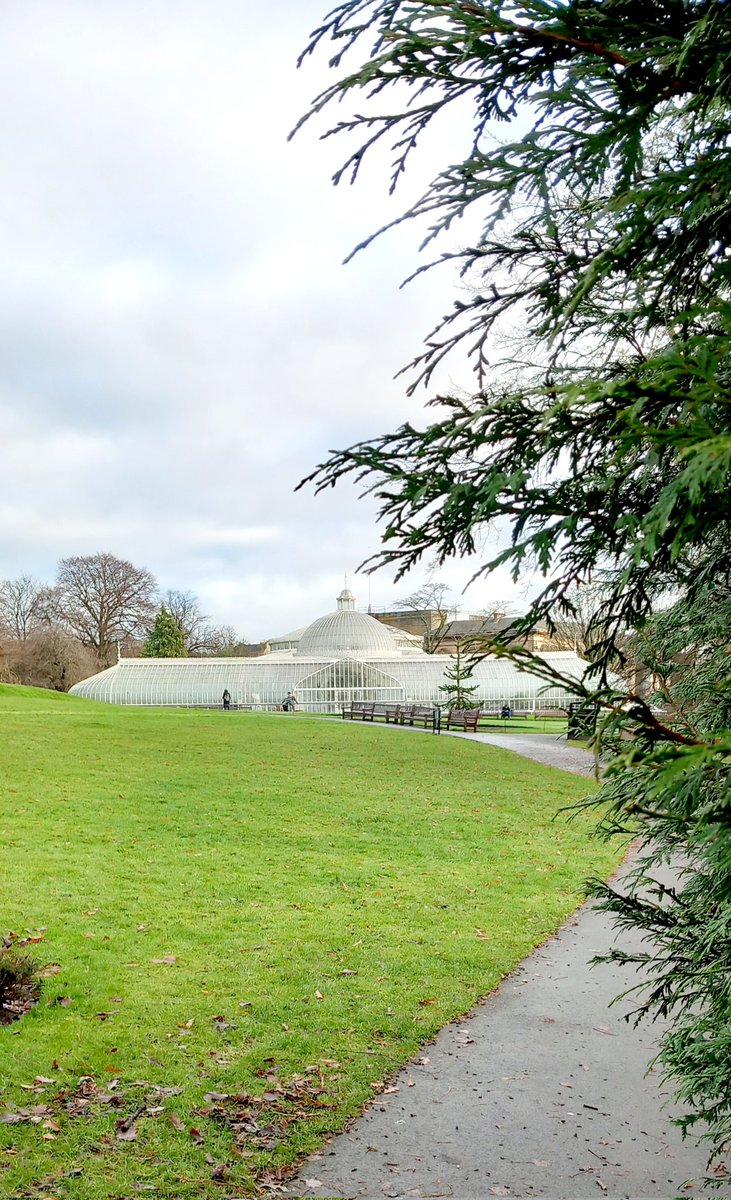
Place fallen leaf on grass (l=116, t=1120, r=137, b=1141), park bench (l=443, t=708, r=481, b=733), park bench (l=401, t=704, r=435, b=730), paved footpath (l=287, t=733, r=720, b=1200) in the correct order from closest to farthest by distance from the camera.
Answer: paved footpath (l=287, t=733, r=720, b=1200)
fallen leaf on grass (l=116, t=1120, r=137, b=1141)
park bench (l=443, t=708, r=481, b=733)
park bench (l=401, t=704, r=435, b=730)

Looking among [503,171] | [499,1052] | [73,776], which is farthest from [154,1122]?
[73,776]

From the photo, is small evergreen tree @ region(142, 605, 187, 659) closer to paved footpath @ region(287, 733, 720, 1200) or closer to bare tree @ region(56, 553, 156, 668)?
bare tree @ region(56, 553, 156, 668)

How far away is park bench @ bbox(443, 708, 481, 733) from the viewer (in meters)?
35.0

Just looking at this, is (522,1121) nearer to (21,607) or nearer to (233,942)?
(233,942)

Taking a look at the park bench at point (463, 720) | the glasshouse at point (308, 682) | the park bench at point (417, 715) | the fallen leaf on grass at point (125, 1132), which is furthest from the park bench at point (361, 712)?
the fallen leaf on grass at point (125, 1132)

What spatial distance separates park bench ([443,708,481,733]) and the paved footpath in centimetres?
2825

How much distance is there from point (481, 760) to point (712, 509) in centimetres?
2235

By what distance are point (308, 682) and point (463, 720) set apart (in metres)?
18.1

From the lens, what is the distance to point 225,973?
24.4 feet

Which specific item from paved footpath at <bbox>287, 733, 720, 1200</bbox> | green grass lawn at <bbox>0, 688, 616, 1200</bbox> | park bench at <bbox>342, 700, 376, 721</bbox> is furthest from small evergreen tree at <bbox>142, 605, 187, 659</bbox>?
paved footpath at <bbox>287, 733, 720, 1200</bbox>

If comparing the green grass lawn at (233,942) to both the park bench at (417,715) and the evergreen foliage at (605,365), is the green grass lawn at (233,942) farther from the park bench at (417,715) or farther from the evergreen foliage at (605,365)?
the park bench at (417,715)

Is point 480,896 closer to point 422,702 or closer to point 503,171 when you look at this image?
point 503,171

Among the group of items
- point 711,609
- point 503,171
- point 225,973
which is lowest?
point 225,973

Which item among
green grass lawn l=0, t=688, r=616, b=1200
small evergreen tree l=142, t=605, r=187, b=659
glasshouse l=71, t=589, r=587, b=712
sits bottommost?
green grass lawn l=0, t=688, r=616, b=1200
